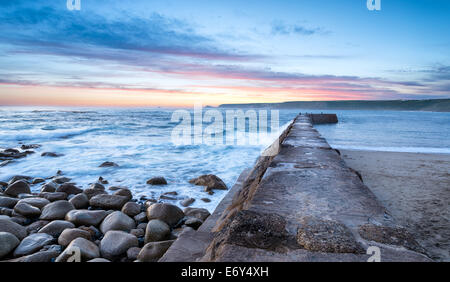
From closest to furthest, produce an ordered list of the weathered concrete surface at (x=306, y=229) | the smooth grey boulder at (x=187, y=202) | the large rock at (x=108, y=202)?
the weathered concrete surface at (x=306, y=229), the large rock at (x=108, y=202), the smooth grey boulder at (x=187, y=202)

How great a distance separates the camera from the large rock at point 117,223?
11.0 ft

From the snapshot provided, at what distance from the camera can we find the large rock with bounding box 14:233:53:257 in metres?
2.75

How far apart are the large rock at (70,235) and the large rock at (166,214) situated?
2.90ft

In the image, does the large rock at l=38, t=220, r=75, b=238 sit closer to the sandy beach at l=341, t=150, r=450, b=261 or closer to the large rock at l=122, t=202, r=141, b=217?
the large rock at l=122, t=202, r=141, b=217

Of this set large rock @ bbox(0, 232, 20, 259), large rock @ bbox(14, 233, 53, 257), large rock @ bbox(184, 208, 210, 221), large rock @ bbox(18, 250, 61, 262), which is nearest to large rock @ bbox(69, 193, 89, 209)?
large rock @ bbox(14, 233, 53, 257)

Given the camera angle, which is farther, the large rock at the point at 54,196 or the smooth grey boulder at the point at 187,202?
the smooth grey boulder at the point at 187,202

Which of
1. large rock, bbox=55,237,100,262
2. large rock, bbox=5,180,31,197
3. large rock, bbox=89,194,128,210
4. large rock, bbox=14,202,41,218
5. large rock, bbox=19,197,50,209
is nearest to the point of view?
large rock, bbox=55,237,100,262

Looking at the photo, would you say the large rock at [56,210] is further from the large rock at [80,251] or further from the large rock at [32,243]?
the large rock at [80,251]

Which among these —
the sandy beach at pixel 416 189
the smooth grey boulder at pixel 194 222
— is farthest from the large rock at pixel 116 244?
the sandy beach at pixel 416 189

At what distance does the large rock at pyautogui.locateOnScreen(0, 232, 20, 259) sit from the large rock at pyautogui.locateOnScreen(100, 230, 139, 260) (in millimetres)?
976

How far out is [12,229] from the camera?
3016mm
